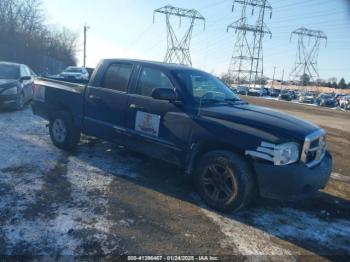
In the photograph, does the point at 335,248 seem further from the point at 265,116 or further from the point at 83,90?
the point at 83,90

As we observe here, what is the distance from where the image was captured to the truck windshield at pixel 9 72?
37.7 ft

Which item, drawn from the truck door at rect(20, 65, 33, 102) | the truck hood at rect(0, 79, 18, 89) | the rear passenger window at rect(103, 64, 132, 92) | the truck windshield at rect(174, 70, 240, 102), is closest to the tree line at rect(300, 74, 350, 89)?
the truck door at rect(20, 65, 33, 102)

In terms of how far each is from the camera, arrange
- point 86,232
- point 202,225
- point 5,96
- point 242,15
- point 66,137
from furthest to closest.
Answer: point 242,15 → point 5,96 → point 66,137 → point 202,225 → point 86,232

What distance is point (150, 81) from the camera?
5.80 metres

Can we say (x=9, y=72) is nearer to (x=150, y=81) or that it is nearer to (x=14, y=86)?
(x=14, y=86)

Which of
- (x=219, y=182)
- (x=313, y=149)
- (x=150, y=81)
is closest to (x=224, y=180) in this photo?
(x=219, y=182)

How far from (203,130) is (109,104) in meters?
1.95

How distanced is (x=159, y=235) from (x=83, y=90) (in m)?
3.53

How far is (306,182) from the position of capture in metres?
4.44

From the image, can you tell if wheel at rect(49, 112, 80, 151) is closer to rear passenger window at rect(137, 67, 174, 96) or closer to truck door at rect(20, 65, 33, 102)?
rear passenger window at rect(137, 67, 174, 96)

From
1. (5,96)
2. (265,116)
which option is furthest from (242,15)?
(265,116)

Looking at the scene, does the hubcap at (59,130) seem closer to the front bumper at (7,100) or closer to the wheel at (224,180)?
the wheel at (224,180)

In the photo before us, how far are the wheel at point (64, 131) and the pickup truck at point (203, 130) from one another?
26 mm

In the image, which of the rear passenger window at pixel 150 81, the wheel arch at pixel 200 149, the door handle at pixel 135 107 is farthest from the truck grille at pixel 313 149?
the door handle at pixel 135 107
